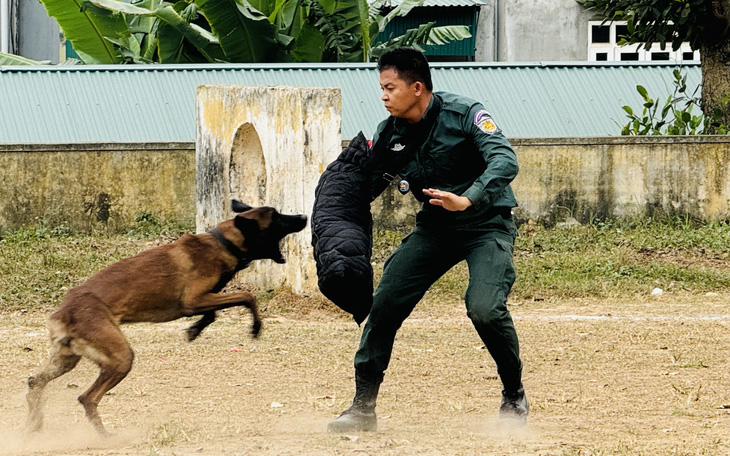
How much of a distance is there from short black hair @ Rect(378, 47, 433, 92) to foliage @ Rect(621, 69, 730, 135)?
878cm

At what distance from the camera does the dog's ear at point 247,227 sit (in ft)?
20.4

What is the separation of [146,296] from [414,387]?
1870 millimetres

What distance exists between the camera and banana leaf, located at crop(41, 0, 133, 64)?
52.7ft

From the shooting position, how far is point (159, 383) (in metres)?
6.98

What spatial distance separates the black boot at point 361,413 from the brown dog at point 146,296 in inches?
39.0

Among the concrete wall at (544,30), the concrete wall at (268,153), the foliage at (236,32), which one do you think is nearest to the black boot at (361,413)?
the concrete wall at (268,153)

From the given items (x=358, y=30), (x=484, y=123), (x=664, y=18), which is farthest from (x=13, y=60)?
(x=484, y=123)

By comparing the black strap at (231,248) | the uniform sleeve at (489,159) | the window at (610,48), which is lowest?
the black strap at (231,248)

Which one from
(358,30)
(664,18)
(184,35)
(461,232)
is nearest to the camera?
(461,232)

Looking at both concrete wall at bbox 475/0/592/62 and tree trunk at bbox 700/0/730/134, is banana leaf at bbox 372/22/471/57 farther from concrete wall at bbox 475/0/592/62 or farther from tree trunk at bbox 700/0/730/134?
tree trunk at bbox 700/0/730/134

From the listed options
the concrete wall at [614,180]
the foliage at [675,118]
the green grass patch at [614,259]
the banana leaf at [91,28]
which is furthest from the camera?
the banana leaf at [91,28]

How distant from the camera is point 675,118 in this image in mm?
13648

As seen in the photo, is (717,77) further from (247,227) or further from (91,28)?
(91,28)

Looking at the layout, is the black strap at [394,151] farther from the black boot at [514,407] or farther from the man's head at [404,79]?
the black boot at [514,407]
